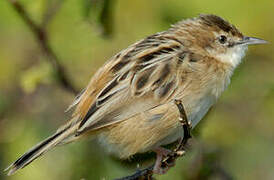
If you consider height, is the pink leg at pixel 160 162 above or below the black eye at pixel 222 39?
below

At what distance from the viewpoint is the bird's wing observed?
19.1ft

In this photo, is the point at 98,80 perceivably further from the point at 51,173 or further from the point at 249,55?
the point at 249,55

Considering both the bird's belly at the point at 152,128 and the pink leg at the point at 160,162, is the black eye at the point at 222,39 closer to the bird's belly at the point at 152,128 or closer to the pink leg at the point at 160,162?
the bird's belly at the point at 152,128

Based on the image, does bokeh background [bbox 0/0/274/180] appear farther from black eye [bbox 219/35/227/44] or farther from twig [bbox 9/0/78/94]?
black eye [bbox 219/35/227/44]

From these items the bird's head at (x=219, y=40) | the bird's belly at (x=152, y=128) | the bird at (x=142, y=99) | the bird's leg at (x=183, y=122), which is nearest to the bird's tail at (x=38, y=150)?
the bird at (x=142, y=99)

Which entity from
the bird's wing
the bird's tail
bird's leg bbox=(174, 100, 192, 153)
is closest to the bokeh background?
the bird's wing

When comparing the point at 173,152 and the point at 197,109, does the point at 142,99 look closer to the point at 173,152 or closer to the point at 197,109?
the point at 197,109

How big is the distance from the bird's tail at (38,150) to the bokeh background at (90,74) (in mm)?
858

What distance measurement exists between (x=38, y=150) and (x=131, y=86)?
2.93ft

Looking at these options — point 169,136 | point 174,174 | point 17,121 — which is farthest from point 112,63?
point 17,121

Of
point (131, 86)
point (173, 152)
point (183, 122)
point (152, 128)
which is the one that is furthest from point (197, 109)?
point (183, 122)

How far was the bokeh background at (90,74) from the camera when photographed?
6.59 m

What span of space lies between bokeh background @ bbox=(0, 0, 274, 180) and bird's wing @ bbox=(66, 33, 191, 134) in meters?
0.61

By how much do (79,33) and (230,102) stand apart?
5.46ft
